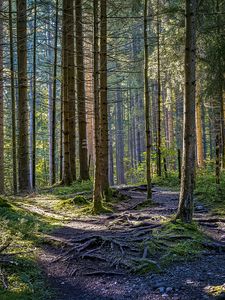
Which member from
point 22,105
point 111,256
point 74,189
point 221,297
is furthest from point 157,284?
point 22,105

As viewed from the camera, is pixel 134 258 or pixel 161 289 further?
pixel 134 258

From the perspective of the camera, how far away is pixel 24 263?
5316 mm

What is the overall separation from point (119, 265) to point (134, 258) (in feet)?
0.82

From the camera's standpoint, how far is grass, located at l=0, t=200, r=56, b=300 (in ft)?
14.6

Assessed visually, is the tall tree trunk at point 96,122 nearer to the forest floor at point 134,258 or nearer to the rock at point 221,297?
the forest floor at point 134,258

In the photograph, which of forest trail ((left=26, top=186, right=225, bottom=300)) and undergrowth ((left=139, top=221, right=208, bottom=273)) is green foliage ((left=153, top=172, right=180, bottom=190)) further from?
undergrowth ((left=139, top=221, right=208, bottom=273))

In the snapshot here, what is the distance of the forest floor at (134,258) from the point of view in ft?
15.0

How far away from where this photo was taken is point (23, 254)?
19.1 ft

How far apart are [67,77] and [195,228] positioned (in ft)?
29.0

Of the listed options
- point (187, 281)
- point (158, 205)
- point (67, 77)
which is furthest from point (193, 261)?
point (67, 77)

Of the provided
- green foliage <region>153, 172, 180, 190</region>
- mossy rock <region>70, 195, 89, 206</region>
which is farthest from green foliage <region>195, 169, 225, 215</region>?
mossy rock <region>70, 195, 89, 206</region>

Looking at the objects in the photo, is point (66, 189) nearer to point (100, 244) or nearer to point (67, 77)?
point (67, 77)

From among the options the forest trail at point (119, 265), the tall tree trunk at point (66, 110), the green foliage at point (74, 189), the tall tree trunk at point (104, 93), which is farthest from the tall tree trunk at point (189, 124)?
the tall tree trunk at point (66, 110)

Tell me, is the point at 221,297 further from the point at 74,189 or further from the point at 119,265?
the point at 74,189
